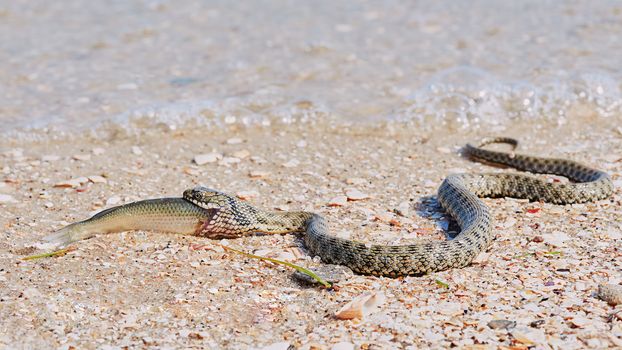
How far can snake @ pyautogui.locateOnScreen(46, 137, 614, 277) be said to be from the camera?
19.5 ft

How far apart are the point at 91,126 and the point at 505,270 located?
18.8ft

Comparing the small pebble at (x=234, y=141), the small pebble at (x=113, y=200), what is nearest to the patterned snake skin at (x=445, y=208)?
the small pebble at (x=113, y=200)

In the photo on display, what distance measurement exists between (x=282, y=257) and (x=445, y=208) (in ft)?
6.04

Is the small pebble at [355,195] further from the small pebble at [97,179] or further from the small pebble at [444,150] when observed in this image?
the small pebble at [97,179]

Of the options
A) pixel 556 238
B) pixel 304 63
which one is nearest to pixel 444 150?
pixel 556 238

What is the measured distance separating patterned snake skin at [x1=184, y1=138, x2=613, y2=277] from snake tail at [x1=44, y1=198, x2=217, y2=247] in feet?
0.21

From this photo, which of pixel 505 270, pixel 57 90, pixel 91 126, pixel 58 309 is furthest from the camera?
pixel 57 90

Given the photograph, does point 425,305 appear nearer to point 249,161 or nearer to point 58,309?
point 58,309

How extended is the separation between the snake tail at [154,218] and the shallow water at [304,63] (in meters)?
3.54

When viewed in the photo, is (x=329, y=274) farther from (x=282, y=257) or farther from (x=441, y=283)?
(x=441, y=283)

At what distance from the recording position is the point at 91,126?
9695 mm

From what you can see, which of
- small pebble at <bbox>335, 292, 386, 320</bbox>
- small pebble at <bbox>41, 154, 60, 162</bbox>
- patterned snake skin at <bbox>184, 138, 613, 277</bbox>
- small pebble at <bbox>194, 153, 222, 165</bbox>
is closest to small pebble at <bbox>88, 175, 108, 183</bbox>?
small pebble at <bbox>41, 154, 60, 162</bbox>

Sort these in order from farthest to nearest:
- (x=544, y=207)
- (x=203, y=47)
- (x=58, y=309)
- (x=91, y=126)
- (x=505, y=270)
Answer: (x=203, y=47)
(x=91, y=126)
(x=544, y=207)
(x=505, y=270)
(x=58, y=309)

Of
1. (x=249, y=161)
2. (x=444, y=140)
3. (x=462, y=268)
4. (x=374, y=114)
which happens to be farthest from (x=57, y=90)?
(x=462, y=268)
